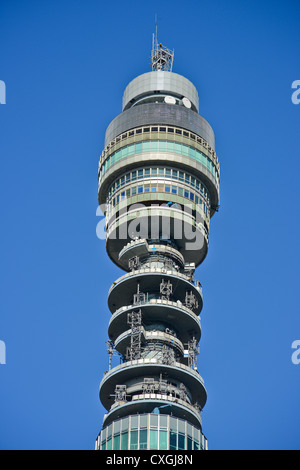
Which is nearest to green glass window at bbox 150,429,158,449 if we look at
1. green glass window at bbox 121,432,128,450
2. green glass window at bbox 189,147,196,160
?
green glass window at bbox 121,432,128,450

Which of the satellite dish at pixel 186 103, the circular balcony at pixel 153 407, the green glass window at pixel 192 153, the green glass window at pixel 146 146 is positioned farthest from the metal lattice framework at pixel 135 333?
the satellite dish at pixel 186 103

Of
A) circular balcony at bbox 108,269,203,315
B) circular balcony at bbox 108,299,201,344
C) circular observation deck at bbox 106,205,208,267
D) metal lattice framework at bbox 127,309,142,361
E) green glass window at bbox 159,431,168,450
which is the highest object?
circular observation deck at bbox 106,205,208,267

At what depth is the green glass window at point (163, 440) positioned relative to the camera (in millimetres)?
90938

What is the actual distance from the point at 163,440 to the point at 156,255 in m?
29.6

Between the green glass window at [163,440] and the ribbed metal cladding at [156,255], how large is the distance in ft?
0.36

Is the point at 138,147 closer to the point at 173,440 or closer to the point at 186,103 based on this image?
the point at 186,103

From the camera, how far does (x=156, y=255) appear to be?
114 m

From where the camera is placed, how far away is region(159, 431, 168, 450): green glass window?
298 feet

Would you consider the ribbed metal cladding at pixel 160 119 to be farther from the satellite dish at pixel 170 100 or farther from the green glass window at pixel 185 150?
the green glass window at pixel 185 150

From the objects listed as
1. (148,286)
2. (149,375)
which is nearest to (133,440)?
(149,375)

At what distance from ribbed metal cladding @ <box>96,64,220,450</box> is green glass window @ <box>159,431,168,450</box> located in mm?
110

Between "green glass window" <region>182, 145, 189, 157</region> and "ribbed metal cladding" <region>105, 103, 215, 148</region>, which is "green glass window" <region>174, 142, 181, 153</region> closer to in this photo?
"green glass window" <region>182, 145, 189, 157</region>

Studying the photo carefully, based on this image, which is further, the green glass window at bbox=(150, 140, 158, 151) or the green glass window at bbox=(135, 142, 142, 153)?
the green glass window at bbox=(135, 142, 142, 153)
